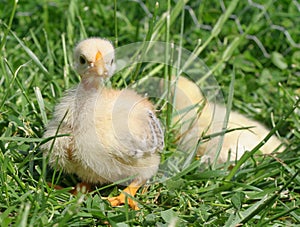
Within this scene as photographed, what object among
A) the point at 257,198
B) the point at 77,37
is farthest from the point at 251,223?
the point at 77,37

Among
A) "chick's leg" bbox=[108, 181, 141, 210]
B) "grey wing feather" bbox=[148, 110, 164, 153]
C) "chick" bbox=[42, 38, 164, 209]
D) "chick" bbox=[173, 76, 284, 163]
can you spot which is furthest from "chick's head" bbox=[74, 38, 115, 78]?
"chick" bbox=[173, 76, 284, 163]

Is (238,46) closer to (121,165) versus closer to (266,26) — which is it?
(266,26)

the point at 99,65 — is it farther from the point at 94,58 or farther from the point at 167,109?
the point at 167,109

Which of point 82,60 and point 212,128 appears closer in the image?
point 82,60

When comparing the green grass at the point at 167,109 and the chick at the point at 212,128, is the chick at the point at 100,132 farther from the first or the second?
the chick at the point at 212,128

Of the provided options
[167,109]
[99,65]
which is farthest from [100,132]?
[167,109]

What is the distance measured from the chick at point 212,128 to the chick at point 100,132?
28 cm

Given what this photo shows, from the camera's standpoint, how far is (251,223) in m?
1.47

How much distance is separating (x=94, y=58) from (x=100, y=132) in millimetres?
171

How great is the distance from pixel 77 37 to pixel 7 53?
25cm

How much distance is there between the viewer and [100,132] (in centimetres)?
144

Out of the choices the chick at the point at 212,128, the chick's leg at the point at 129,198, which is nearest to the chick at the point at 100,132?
the chick's leg at the point at 129,198

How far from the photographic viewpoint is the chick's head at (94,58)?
1454mm

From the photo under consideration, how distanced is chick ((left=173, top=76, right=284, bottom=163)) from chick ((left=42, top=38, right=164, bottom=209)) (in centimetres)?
28
